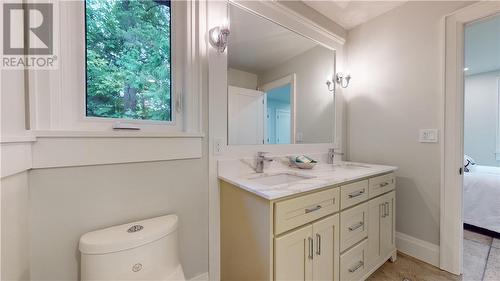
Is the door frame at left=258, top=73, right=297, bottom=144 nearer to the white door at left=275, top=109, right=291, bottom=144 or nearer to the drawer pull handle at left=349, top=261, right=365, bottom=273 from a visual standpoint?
the white door at left=275, top=109, right=291, bottom=144

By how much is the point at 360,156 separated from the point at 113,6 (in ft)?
8.00

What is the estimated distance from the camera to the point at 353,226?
1.34 m

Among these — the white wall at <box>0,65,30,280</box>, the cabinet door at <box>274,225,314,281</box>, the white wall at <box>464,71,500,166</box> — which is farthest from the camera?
the white wall at <box>464,71,500,166</box>

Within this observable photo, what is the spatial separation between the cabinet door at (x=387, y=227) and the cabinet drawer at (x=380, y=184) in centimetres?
6

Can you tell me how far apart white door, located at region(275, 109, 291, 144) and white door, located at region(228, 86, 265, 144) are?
163 millimetres

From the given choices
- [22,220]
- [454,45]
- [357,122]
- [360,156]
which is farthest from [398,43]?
[22,220]

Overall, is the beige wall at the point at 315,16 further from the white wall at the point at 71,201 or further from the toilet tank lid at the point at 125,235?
the toilet tank lid at the point at 125,235

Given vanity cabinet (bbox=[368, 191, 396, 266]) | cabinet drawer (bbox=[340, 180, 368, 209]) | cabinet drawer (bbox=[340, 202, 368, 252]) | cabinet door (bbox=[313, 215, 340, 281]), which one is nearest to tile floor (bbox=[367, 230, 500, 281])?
vanity cabinet (bbox=[368, 191, 396, 266])

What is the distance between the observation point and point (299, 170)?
1.65 metres

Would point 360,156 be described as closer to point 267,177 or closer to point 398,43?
point 398,43

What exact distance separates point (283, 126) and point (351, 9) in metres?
1.34

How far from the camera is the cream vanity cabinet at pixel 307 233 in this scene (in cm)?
99

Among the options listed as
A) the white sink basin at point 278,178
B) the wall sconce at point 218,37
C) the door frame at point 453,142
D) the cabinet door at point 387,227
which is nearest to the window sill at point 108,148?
the white sink basin at point 278,178

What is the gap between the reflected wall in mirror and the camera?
1518mm
